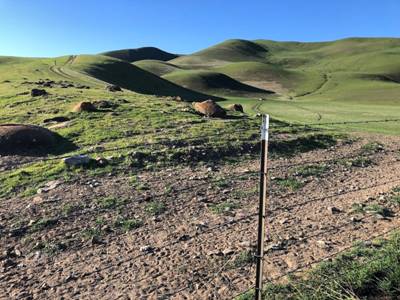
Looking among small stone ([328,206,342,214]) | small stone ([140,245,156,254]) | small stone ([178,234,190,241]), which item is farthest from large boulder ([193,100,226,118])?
small stone ([140,245,156,254])

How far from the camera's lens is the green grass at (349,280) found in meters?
6.66

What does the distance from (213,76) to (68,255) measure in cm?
11373

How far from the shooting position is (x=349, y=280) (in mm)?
7039

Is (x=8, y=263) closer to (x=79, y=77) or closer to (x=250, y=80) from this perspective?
(x=79, y=77)

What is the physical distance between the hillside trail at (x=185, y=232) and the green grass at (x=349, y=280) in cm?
53

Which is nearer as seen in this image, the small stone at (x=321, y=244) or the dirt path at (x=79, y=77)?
the small stone at (x=321, y=244)

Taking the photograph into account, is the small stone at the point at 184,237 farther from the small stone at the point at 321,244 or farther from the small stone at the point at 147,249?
the small stone at the point at 321,244

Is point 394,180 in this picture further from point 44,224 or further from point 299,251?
point 44,224

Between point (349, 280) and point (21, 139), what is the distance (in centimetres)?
1443

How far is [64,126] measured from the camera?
22.3m

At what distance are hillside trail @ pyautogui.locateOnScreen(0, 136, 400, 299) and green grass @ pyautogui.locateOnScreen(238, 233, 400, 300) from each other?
53 cm

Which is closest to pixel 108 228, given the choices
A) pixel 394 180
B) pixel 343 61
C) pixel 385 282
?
pixel 385 282

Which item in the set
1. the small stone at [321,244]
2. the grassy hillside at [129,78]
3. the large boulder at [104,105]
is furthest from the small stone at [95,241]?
the grassy hillside at [129,78]

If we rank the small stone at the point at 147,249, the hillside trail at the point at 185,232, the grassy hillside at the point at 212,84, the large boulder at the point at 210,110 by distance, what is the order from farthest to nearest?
the grassy hillside at the point at 212,84
the large boulder at the point at 210,110
the small stone at the point at 147,249
the hillside trail at the point at 185,232
